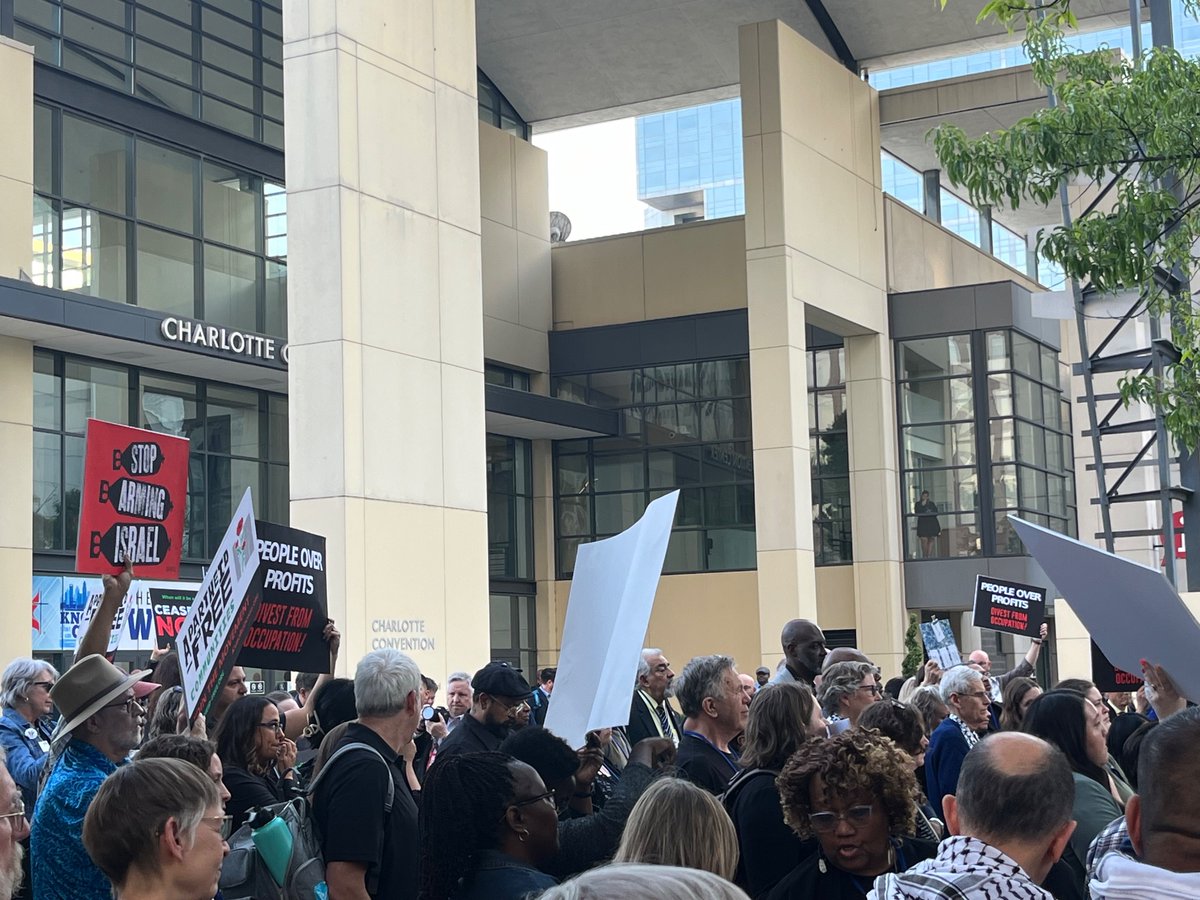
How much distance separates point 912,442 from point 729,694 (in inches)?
976

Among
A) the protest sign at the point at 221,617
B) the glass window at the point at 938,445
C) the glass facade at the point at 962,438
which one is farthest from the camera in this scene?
the glass window at the point at 938,445

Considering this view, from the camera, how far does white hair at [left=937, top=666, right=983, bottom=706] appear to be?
9.23 meters

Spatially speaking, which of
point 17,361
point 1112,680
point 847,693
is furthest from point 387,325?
point 847,693

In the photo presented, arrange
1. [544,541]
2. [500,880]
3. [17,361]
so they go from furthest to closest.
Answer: [544,541] → [17,361] → [500,880]

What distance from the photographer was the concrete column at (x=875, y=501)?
99.3 ft

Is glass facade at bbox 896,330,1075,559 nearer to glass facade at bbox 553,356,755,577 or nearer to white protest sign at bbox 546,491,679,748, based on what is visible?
glass facade at bbox 553,356,755,577


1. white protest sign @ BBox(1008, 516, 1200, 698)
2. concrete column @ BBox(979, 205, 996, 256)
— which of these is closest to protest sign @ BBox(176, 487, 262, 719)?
white protest sign @ BBox(1008, 516, 1200, 698)

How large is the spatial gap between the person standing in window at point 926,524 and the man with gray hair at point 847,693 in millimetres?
22848

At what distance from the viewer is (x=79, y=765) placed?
5566 mm

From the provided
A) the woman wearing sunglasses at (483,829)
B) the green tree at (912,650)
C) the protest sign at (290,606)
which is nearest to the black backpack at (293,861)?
the woman wearing sunglasses at (483,829)

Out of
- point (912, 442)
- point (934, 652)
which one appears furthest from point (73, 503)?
point (912, 442)

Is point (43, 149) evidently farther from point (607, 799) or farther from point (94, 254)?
point (607, 799)

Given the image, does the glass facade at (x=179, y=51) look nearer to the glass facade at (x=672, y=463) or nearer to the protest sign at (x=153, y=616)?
the glass facade at (x=672, y=463)

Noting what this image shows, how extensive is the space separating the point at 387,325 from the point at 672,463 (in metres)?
16.3
